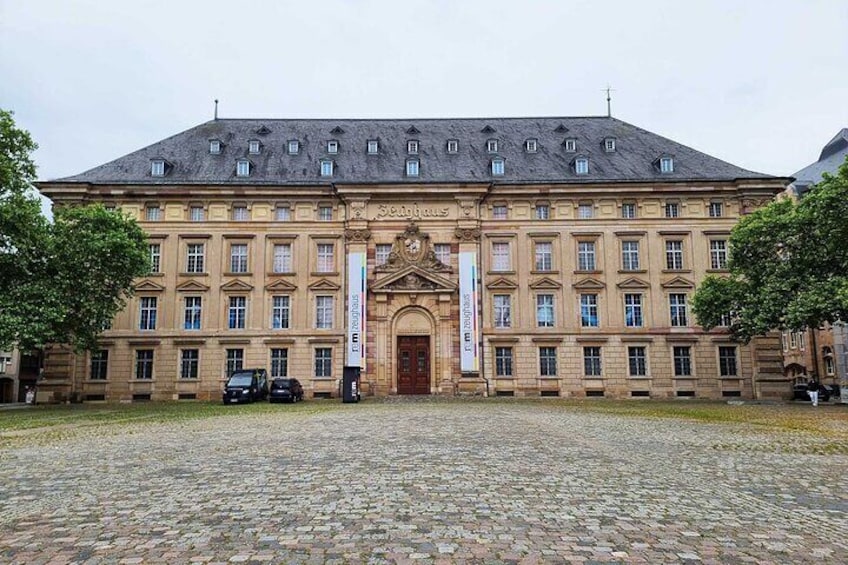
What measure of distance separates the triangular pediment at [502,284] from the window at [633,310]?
6892mm

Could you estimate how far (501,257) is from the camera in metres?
42.8

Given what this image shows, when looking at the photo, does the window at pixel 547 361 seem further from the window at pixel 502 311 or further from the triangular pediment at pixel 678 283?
the triangular pediment at pixel 678 283

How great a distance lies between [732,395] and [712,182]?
13.0 m

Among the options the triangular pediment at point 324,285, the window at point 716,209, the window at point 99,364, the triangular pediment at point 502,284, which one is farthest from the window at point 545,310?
the window at point 99,364

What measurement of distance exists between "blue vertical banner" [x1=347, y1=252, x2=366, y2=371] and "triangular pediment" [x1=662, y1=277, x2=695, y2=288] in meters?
18.4

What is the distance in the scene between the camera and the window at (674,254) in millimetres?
42438

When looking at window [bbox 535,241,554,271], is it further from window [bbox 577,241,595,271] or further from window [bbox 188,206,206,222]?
window [bbox 188,206,206,222]

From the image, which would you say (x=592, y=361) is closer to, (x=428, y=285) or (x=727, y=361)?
(x=727, y=361)

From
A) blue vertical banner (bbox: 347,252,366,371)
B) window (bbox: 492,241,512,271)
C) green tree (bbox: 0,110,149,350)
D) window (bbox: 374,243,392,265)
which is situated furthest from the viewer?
window (bbox: 492,241,512,271)

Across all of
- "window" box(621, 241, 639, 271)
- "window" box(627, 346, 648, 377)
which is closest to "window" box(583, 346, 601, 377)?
"window" box(627, 346, 648, 377)

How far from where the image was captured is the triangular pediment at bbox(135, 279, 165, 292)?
137 feet

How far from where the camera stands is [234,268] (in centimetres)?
4244

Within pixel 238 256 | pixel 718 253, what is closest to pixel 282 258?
pixel 238 256

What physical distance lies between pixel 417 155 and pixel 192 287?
1674 cm
